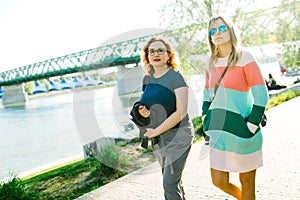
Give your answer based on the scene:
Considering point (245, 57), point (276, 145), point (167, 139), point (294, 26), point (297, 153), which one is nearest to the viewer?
point (245, 57)

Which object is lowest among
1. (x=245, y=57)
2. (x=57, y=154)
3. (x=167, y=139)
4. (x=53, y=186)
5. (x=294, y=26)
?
(x=57, y=154)

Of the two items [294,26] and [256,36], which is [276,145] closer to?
[256,36]

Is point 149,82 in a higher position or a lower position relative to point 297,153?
higher

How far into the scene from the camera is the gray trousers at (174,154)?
2684 mm

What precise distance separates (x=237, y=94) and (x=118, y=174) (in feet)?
10.6

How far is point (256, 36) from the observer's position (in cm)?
1212

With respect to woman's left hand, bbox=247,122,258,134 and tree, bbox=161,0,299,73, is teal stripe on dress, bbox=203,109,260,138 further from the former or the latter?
tree, bbox=161,0,299,73

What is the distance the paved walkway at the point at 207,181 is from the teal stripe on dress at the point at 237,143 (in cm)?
122

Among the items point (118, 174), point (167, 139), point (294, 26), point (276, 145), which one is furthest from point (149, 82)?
point (294, 26)

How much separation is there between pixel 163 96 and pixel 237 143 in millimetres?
680

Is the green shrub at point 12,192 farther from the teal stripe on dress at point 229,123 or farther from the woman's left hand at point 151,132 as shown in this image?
the teal stripe on dress at point 229,123

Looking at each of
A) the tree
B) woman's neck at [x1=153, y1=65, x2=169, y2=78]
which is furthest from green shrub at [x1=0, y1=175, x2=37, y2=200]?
the tree

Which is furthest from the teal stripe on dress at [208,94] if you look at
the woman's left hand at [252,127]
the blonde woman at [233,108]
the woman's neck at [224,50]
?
the woman's left hand at [252,127]

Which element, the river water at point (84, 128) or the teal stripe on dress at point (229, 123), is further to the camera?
the river water at point (84, 128)
